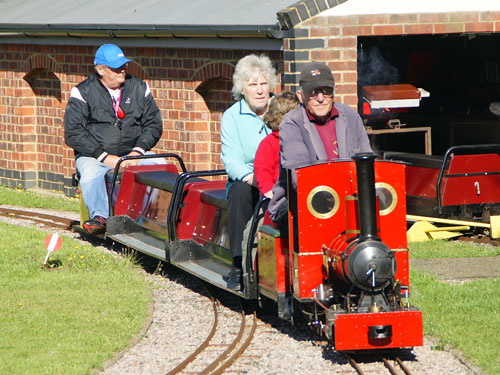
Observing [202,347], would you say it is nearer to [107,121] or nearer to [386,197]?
[386,197]

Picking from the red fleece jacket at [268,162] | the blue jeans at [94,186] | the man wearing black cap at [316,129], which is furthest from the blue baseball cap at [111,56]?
the man wearing black cap at [316,129]

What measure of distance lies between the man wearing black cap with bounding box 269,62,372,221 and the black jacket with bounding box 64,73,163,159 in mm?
4131

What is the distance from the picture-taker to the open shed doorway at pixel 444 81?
14.0m

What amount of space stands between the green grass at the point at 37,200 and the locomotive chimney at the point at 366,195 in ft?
28.9

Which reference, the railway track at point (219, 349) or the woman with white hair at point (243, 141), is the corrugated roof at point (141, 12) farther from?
the railway track at point (219, 349)

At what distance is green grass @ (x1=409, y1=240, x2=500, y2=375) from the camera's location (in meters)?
6.86

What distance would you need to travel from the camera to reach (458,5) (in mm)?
11469

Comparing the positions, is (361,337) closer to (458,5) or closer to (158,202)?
(158,202)

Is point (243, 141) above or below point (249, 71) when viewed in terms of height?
below

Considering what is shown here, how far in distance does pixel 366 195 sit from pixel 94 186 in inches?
196

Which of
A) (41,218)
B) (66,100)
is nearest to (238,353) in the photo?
(41,218)

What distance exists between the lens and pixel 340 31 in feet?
36.6

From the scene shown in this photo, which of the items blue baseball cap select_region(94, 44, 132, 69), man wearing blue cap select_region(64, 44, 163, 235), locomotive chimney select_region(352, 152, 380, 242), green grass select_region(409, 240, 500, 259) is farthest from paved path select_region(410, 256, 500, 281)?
blue baseball cap select_region(94, 44, 132, 69)

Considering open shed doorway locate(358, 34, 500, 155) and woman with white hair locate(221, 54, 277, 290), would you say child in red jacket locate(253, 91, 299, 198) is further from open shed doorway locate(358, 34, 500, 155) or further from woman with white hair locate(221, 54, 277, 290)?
open shed doorway locate(358, 34, 500, 155)
